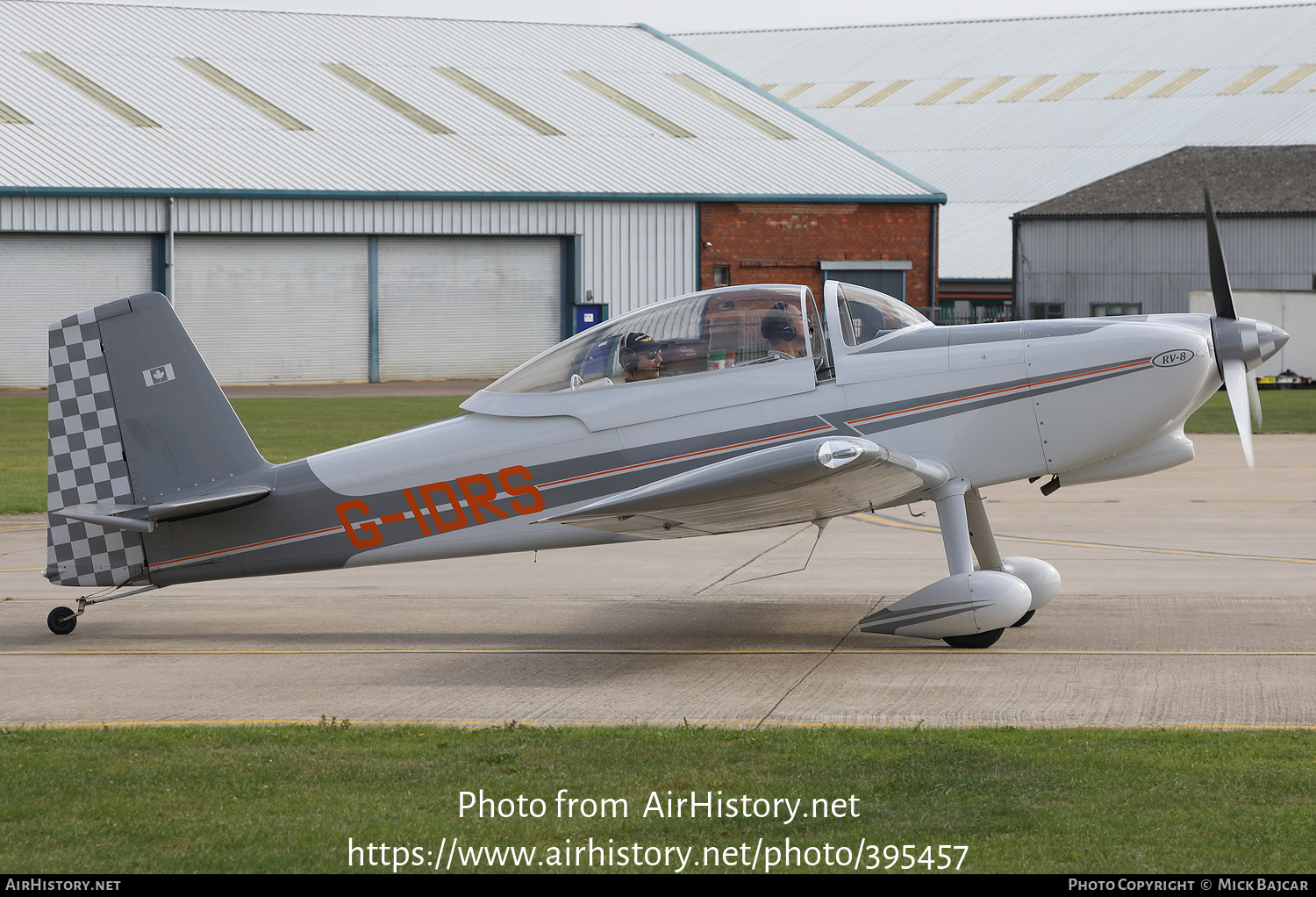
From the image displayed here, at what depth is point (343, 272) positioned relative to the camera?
39.3 metres

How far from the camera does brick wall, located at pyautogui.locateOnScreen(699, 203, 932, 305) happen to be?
Answer: 4128cm

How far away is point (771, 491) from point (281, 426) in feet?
64.7

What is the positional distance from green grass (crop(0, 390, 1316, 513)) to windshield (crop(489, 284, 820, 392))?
9.98 metres

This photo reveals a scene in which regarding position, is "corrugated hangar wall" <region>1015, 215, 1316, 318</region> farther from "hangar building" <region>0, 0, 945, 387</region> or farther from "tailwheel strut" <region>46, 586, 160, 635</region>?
"tailwheel strut" <region>46, 586, 160, 635</region>

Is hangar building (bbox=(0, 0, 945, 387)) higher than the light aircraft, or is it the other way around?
hangar building (bbox=(0, 0, 945, 387))

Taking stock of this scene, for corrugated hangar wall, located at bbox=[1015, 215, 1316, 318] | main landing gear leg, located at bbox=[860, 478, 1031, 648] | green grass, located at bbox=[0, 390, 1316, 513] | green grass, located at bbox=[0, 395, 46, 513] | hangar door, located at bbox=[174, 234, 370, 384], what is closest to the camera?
main landing gear leg, located at bbox=[860, 478, 1031, 648]

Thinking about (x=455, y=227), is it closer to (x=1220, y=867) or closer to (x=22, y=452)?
(x=22, y=452)

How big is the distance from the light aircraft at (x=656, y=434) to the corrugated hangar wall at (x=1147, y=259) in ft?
117

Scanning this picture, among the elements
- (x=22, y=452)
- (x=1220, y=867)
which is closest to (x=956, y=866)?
(x=1220, y=867)

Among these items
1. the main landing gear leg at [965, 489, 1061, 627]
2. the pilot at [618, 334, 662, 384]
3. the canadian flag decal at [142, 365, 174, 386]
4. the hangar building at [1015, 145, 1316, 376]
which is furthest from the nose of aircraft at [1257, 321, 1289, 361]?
the hangar building at [1015, 145, 1316, 376]

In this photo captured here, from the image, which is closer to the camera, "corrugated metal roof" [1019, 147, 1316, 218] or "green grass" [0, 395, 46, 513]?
"green grass" [0, 395, 46, 513]

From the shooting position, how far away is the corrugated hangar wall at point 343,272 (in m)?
36.5

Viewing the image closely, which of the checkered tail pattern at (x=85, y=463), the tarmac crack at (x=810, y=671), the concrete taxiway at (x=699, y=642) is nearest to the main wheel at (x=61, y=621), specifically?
the concrete taxiway at (x=699, y=642)

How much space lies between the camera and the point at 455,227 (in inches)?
1547
